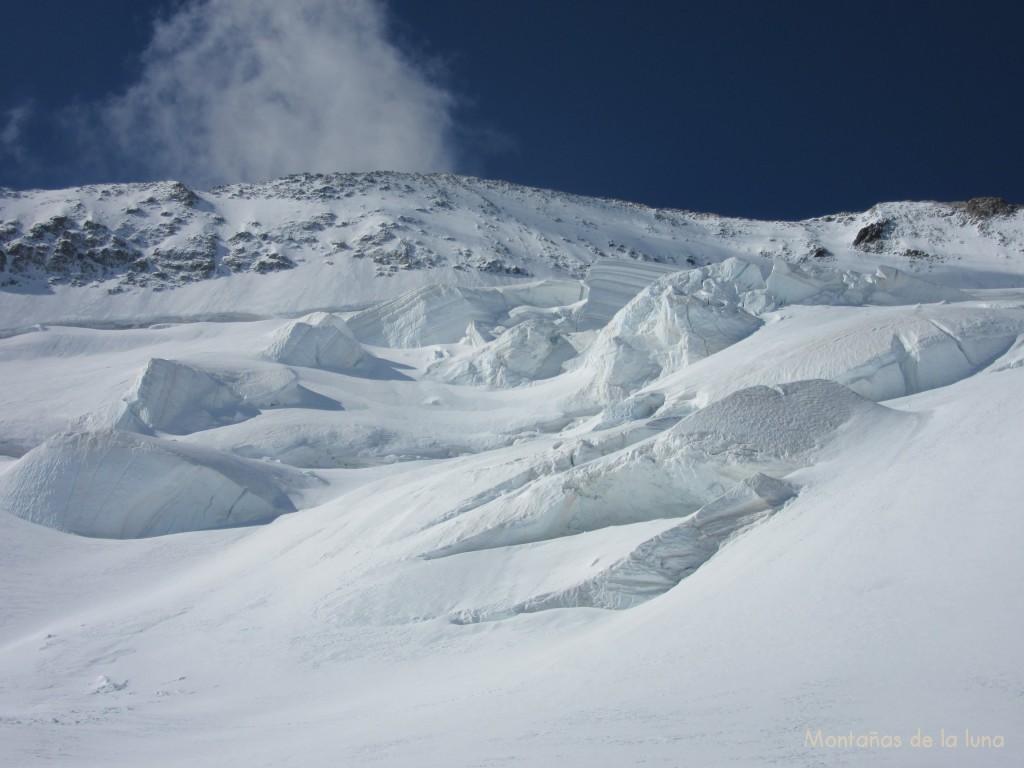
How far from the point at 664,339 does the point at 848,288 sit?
5.99 meters

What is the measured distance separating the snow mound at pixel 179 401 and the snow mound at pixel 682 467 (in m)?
Answer: 14.2

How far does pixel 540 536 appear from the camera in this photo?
452 inches

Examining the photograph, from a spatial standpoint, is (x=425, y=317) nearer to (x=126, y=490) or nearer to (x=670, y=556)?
(x=126, y=490)

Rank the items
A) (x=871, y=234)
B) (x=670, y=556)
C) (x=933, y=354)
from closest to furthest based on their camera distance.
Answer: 1. (x=670, y=556)
2. (x=933, y=354)
3. (x=871, y=234)

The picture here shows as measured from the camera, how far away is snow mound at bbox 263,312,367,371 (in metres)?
29.0

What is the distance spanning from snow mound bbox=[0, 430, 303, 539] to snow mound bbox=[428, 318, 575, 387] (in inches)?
404

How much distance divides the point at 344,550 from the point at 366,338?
21.5m

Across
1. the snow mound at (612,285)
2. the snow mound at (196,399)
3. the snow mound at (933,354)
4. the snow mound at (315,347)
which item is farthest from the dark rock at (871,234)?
the snow mound at (933,354)

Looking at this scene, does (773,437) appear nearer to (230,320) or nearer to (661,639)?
(661,639)

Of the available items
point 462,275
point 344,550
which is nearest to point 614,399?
point 344,550

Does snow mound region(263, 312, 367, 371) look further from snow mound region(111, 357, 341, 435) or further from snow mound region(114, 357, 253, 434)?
snow mound region(114, 357, 253, 434)

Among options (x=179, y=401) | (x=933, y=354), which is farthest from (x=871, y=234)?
(x=179, y=401)

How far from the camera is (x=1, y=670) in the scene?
34.8 ft

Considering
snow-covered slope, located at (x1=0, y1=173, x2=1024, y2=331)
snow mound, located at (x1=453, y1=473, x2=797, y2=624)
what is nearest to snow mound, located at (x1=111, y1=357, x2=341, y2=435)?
snow mound, located at (x1=453, y1=473, x2=797, y2=624)
